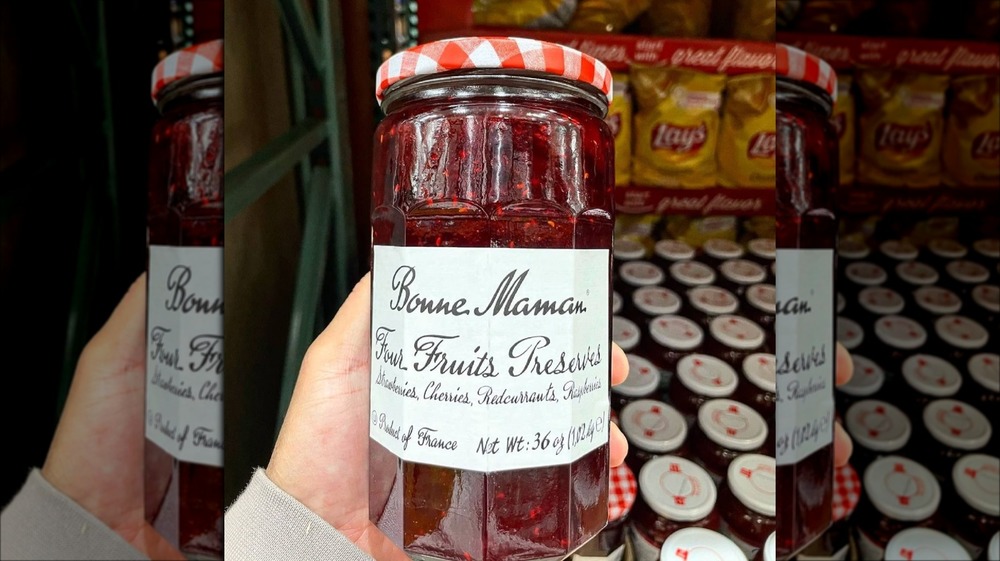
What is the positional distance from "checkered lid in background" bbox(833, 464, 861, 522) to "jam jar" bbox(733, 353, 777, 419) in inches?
6.6

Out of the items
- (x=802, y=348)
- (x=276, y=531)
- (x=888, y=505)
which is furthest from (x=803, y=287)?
Answer: (x=276, y=531)

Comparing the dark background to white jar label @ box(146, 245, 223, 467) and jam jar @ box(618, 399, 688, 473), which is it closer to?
white jar label @ box(146, 245, 223, 467)

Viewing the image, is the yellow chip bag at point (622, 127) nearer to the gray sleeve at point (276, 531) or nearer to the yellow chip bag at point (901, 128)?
the yellow chip bag at point (901, 128)

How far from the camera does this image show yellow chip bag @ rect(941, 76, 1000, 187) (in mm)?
556

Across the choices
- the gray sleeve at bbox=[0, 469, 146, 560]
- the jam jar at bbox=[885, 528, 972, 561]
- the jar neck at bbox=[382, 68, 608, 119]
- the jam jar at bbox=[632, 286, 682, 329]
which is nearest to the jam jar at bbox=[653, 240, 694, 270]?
the jam jar at bbox=[632, 286, 682, 329]

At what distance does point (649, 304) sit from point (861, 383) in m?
0.28

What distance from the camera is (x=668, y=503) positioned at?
1.53 feet

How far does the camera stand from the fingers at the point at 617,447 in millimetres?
468

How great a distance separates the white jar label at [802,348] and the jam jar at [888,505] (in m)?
0.13

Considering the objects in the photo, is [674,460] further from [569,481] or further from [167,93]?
[167,93]

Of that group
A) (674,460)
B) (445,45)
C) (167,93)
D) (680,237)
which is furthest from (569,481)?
(167,93)

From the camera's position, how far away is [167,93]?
0.51 metres

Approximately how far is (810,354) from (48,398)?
0.66 metres

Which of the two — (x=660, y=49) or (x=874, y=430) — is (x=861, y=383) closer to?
(x=874, y=430)
